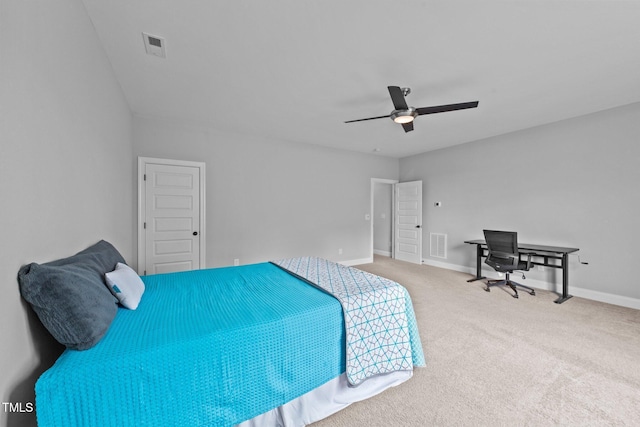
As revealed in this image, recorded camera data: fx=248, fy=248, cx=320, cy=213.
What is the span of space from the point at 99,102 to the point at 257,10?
1556 mm

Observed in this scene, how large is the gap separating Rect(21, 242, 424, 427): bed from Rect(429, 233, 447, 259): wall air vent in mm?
4006

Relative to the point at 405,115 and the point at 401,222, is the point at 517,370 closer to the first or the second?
the point at 405,115

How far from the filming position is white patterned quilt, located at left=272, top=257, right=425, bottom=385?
167cm

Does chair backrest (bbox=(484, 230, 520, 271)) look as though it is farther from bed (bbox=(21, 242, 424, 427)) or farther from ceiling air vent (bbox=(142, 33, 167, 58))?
ceiling air vent (bbox=(142, 33, 167, 58))

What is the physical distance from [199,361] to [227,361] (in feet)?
0.45

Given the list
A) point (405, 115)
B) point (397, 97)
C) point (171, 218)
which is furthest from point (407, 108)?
point (171, 218)

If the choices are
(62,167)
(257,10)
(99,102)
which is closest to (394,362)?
(62,167)

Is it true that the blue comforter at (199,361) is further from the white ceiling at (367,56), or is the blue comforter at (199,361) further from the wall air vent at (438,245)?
the wall air vent at (438,245)

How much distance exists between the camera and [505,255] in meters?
3.79

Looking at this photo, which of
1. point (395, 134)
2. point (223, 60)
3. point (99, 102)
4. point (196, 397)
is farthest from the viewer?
point (395, 134)

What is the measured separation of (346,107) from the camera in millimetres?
3320

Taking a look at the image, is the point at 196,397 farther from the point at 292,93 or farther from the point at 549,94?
the point at 549,94

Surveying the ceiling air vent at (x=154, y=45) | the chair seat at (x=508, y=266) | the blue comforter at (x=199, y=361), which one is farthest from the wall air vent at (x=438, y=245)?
the ceiling air vent at (x=154, y=45)

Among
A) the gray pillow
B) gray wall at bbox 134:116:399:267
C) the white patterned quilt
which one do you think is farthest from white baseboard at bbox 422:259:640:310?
the gray pillow
